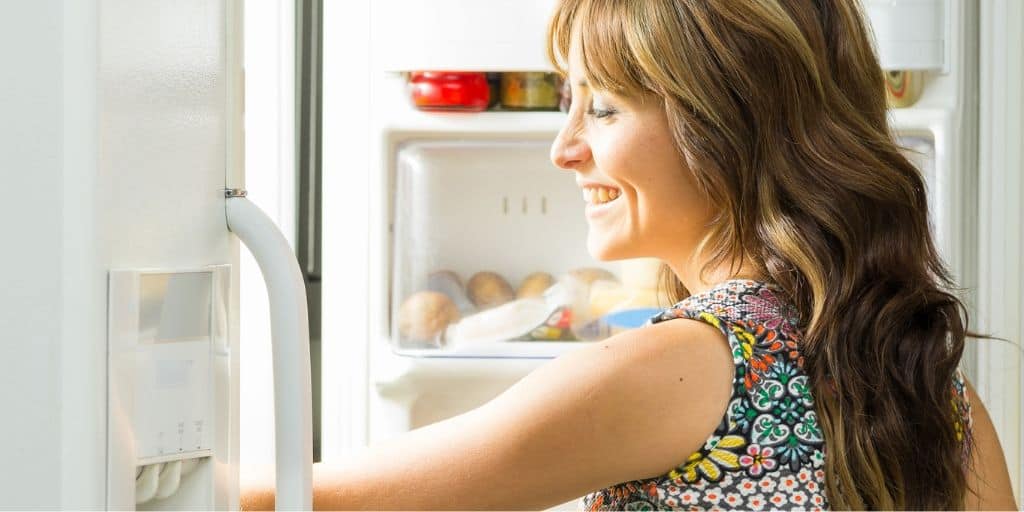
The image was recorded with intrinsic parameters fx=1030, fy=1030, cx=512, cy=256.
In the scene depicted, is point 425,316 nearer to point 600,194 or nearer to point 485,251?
point 485,251

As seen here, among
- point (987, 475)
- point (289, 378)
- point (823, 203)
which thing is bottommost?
point (987, 475)

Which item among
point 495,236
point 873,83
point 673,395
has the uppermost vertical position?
point 873,83

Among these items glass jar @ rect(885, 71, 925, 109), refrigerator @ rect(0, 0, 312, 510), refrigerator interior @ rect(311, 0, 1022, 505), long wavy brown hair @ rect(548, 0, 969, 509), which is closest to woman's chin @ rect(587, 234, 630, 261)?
long wavy brown hair @ rect(548, 0, 969, 509)

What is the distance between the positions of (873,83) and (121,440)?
805 mm

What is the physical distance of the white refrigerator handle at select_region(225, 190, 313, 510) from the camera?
721 mm

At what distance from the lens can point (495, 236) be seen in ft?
6.57

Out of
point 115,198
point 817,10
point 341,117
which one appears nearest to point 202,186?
point 115,198

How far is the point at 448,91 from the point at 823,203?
3.12 feet

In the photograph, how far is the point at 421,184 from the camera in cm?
194

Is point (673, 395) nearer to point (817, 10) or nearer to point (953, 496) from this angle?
point (953, 496)

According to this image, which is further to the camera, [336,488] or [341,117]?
[341,117]

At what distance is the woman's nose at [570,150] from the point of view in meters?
1.17

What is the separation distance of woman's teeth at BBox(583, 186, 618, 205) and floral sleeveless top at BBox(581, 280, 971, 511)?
0.30 m

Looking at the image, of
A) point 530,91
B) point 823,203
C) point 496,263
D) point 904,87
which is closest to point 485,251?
point 496,263
